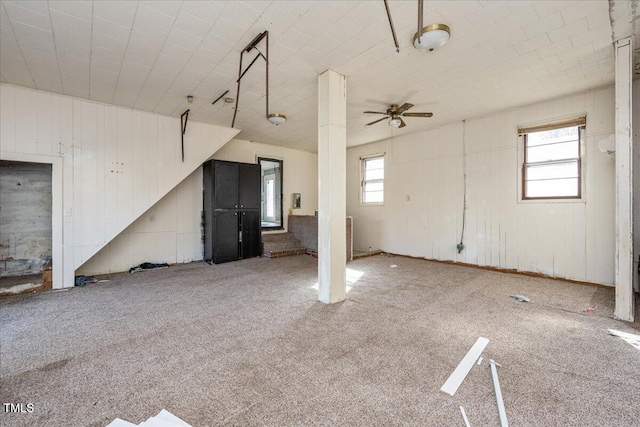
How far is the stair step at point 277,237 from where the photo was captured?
7.14 m

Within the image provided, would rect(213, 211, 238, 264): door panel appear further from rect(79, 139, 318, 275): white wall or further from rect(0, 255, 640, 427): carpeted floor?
rect(0, 255, 640, 427): carpeted floor

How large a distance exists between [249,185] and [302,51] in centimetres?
390

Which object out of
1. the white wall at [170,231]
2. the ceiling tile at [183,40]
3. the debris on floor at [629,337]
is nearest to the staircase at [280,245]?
the white wall at [170,231]

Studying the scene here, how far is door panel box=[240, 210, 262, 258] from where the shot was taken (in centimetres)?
650

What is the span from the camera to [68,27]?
9.04 feet

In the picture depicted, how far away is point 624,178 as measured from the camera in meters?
3.00

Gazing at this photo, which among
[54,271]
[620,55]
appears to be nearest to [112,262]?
[54,271]

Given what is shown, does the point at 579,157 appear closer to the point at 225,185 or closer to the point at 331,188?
the point at 331,188

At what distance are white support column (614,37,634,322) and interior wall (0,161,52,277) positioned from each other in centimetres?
833

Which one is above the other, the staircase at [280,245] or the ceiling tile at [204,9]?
the ceiling tile at [204,9]

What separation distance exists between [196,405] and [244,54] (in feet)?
11.2

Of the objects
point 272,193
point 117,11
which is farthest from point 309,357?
point 272,193

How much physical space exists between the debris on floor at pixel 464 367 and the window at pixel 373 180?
5.19 metres

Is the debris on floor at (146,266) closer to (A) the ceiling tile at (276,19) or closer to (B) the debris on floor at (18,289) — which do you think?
(B) the debris on floor at (18,289)
